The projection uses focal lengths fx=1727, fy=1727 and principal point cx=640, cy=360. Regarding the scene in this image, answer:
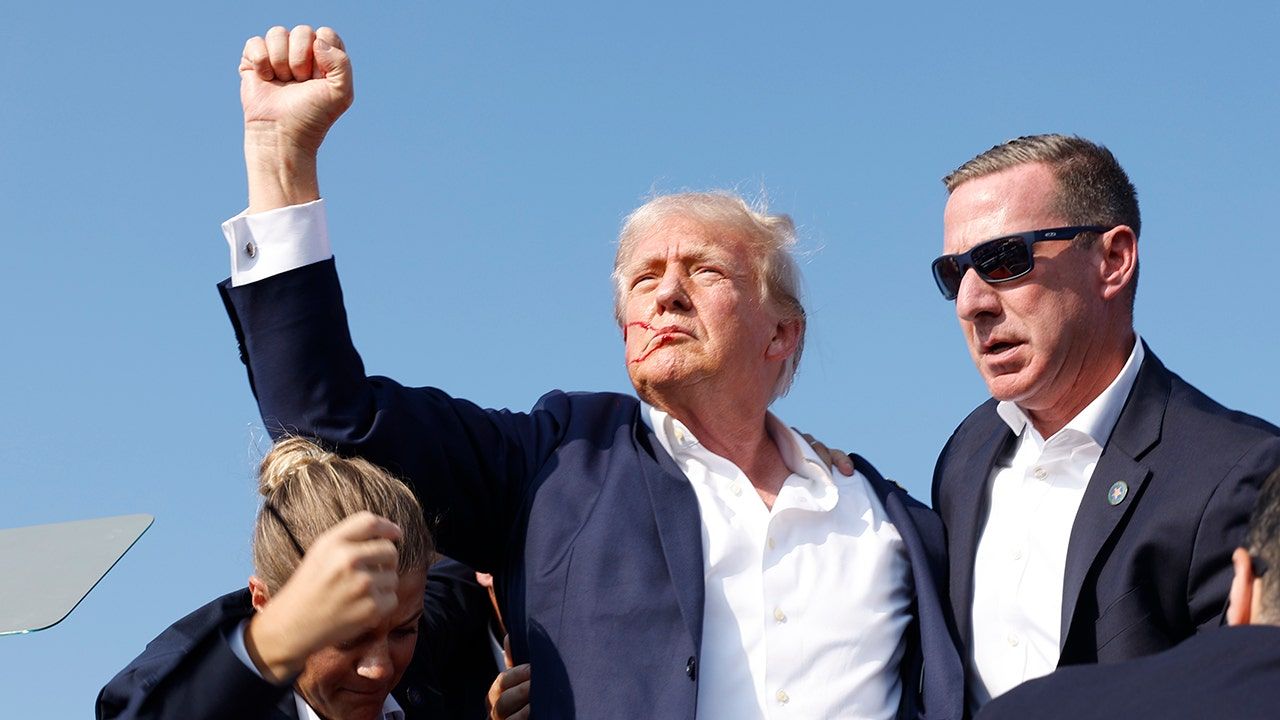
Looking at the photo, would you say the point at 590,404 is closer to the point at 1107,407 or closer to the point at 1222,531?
the point at 1107,407

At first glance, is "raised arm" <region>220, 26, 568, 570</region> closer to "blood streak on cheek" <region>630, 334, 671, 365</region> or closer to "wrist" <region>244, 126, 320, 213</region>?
"wrist" <region>244, 126, 320, 213</region>

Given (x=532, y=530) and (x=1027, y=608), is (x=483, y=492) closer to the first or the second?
(x=532, y=530)

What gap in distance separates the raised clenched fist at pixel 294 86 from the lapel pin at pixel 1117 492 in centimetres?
222

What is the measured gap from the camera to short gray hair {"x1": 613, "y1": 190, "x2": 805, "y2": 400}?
17.1ft

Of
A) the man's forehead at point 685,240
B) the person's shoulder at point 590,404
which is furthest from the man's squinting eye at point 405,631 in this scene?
the man's forehead at point 685,240

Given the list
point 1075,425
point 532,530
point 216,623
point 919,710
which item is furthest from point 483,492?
point 1075,425

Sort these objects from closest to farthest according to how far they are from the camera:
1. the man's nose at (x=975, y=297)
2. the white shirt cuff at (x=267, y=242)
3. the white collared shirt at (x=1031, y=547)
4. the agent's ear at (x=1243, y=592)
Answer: the agent's ear at (x=1243, y=592) < the white shirt cuff at (x=267, y=242) < the white collared shirt at (x=1031, y=547) < the man's nose at (x=975, y=297)

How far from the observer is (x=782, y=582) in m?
4.61

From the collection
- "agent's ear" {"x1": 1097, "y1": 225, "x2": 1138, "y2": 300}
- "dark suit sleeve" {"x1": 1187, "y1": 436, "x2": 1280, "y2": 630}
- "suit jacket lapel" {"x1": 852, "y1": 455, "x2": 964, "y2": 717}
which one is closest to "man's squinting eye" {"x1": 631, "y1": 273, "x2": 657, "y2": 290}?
"suit jacket lapel" {"x1": 852, "y1": 455, "x2": 964, "y2": 717}

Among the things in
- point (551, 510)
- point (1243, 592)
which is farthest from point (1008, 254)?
point (1243, 592)

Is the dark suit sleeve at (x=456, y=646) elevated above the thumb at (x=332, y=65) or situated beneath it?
situated beneath

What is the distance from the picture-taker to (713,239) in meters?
5.15

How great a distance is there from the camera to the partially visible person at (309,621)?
11.3 ft

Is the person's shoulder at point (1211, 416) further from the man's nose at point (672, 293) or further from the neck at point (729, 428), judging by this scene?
the man's nose at point (672, 293)
